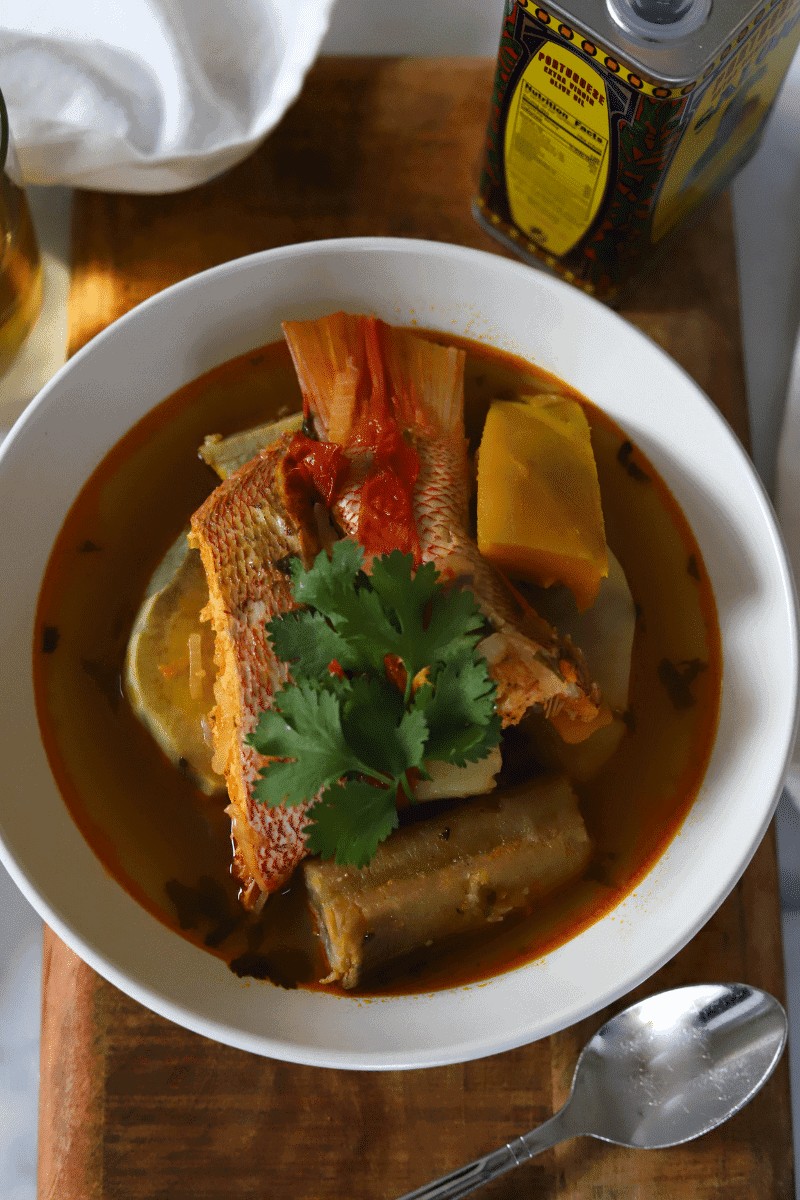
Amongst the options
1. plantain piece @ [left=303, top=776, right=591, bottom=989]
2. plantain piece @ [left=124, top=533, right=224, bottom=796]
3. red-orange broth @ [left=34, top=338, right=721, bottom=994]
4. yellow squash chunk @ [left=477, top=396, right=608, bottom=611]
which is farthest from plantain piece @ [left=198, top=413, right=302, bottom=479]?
plantain piece @ [left=303, top=776, right=591, bottom=989]

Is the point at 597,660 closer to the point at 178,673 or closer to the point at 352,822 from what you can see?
the point at 352,822

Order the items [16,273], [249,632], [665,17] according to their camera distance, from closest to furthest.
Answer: [665,17], [249,632], [16,273]

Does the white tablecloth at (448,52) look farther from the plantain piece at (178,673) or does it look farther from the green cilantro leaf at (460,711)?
the green cilantro leaf at (460,711)

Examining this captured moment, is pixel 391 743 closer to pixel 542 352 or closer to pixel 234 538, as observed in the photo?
pixel 234 538

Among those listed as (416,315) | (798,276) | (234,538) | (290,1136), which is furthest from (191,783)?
(798,276)

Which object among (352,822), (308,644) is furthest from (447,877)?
(308,644)

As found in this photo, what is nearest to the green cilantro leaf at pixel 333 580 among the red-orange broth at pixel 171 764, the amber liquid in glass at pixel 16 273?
the red-orange broth at pixel 171 764
